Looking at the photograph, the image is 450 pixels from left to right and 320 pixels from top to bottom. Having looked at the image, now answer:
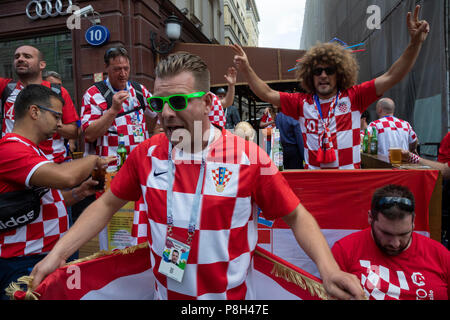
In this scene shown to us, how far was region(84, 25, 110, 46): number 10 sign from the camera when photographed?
6.46m

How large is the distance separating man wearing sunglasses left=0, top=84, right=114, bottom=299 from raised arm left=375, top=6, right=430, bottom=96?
7.54ft

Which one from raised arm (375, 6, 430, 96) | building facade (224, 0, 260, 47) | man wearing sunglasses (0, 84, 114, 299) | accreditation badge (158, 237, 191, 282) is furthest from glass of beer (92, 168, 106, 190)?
building facade (224, 0, 260, 47)

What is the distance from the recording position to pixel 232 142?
4.63ft

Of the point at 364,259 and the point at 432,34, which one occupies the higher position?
the point at 432,34

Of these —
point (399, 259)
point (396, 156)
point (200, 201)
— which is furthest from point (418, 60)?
point (200, 201)

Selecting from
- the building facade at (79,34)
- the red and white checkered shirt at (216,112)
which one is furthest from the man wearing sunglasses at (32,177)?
the building facade at (79,34)

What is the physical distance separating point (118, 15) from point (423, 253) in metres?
6.83

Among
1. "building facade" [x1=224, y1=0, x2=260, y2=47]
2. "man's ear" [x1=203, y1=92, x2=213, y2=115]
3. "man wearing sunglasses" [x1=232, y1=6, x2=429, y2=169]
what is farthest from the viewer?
"building facade" [x1=224, y1=0, x2=260, y2=47]

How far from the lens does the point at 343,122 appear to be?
2.68 meters

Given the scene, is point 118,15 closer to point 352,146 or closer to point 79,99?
point 79,99

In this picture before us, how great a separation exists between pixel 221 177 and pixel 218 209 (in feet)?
0.45

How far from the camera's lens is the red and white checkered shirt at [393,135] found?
454 cm

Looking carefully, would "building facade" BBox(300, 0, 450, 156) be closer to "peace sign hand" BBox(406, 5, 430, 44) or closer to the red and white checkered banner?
"peace sign hand" BBox(406, 5, 430, 44)
